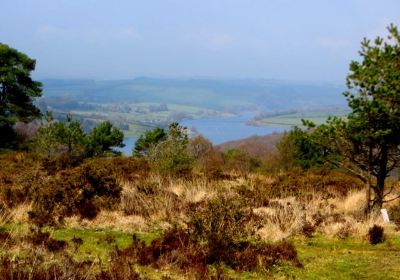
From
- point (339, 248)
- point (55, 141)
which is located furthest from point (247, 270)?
point (55, 141)

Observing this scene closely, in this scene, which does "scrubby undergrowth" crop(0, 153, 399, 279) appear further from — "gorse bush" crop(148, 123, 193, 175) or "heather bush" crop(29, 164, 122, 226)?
"gorse bush" crop(148, 123, 193, 175)

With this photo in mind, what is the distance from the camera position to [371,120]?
39.4 ft

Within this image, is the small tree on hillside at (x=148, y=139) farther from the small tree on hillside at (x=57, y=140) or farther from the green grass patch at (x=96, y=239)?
the green grass patch at (x=96, y=239)

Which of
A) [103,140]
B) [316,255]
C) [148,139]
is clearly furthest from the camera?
[148,139]

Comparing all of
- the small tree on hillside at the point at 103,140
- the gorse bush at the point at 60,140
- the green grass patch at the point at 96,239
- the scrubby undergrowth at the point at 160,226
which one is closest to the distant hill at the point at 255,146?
the small tree on hillside at the point at 103,140

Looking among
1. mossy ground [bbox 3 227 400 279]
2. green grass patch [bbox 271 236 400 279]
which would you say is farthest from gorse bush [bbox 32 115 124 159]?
green grass patch [bbox 271 236 400 279]

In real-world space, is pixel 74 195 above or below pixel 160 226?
above

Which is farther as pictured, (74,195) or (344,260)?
(74,195)

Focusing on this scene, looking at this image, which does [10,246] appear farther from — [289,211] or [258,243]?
[289,211]

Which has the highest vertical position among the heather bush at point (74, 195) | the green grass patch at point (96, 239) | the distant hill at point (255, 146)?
the heather bush at point (74, 195)

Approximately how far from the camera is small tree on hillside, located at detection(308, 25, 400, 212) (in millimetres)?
11766

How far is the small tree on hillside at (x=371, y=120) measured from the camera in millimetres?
11766

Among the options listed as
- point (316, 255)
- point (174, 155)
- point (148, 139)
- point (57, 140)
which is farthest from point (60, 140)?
point (316, 255)

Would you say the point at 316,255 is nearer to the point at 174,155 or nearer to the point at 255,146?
the point at 174,155
